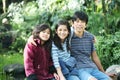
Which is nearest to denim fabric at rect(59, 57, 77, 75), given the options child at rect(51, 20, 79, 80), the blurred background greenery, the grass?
child at rect(51, 20, 79, 80)

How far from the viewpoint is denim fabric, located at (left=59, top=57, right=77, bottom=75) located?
15.2 ft

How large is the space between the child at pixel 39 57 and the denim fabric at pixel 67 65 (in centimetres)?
15

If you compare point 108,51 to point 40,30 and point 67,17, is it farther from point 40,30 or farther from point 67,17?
point 40,30

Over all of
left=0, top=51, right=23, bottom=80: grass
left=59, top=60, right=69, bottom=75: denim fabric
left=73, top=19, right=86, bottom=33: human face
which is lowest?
left=0, top=51, right=23, bottom=80: grass

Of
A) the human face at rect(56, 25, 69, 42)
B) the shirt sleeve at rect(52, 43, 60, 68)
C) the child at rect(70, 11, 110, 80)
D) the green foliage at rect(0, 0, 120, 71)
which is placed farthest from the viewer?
the green foliage at rect(0, 0, 120, 71)

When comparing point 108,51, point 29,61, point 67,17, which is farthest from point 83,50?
point 67,17

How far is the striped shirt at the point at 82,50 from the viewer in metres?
4.82

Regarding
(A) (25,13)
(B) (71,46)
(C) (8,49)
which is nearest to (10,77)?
(B) (71,46)

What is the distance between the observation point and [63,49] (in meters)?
4.66

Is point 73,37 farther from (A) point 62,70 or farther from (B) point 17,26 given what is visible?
(B) point 17,26

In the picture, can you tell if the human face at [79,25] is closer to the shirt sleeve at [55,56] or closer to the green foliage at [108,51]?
the shirt sleeve at [55,56]

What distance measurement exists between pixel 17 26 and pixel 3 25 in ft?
2.30

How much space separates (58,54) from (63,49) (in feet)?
0.33

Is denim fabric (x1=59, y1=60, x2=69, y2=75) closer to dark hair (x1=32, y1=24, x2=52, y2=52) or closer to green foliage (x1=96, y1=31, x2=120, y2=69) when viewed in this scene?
dark hair (x1=32, y1=24, x2=52, y2=52)
